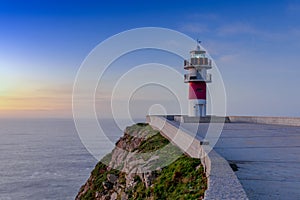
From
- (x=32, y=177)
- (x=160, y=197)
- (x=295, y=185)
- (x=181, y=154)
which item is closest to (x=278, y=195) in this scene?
(x=295, y=185)

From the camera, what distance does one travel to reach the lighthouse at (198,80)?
25688 mm

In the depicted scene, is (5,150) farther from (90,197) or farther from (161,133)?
(161,133)

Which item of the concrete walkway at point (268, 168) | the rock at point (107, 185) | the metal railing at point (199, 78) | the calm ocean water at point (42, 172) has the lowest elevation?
the calm ocean water at point (42, 172)

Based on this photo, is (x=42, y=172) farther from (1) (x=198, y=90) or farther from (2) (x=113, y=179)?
(2) (x=113, y=179)

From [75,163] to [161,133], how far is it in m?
43.3

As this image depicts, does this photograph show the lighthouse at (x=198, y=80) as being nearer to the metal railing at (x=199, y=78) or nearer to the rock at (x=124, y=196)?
the metal railing at (x=199, y=78)

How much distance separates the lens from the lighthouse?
2569 centimetres

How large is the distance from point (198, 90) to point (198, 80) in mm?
769

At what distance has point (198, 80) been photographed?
1011 inches

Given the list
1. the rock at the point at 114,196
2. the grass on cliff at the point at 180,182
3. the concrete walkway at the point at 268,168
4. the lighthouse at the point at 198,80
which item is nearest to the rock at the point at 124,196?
the rock at the point at 114,196

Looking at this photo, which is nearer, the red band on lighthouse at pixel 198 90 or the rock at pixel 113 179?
the rock at pixel 113 179

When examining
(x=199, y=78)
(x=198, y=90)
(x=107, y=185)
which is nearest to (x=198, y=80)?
(x=199, y=78)

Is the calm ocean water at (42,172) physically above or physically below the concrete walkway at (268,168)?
below

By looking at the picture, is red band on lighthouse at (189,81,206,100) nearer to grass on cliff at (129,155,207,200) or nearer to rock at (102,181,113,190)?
rock at (102,181,113,190)
